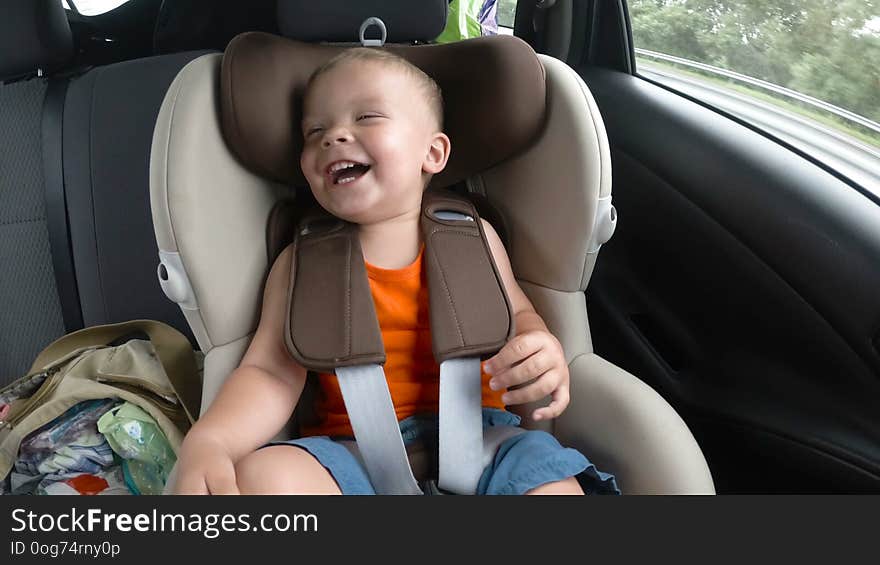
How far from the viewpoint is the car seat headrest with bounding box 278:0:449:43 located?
140 centimetres

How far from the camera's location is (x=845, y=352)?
1259mm

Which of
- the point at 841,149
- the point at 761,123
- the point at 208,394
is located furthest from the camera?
the point at 761,123

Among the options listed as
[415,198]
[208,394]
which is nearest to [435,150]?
[415,198]

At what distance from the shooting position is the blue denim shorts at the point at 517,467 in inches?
44.4

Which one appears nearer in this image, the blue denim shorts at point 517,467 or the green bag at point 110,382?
the blue denim shorts at point 517,467

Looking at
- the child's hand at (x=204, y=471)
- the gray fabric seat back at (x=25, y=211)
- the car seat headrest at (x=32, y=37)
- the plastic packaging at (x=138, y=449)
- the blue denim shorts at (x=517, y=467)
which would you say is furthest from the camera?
the gray fabric seat back at (x=25, y=211)

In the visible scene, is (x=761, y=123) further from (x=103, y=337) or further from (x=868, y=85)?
(x=103, y=337)

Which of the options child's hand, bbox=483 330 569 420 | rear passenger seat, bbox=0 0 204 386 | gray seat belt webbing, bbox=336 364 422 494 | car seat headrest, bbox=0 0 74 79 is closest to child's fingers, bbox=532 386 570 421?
child's hand, bbox=483 330 569 420

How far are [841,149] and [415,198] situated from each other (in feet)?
2.80

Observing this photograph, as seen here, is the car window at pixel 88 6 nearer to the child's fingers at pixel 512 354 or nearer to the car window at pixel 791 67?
the car window at pixel 791 67

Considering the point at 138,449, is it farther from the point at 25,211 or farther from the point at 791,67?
the point at 791,67

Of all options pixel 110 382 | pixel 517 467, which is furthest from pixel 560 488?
pixel 110 382

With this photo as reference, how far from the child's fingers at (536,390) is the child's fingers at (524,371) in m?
0.01

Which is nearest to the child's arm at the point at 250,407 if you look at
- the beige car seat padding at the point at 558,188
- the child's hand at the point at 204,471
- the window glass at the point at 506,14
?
the child's hand at the point at 204,471
